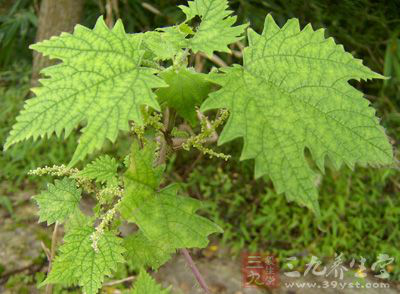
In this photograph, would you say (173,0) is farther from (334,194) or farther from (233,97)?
(233,97)

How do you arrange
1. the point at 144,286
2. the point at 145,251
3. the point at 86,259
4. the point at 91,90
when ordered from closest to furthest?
1. the point at 91,90
2. the point at 86,259
3. the point at 145,251
4. the point at 144,286

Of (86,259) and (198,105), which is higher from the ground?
(198,105)

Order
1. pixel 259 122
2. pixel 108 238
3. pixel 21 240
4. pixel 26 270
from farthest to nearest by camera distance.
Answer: pixel 21 240
pixel 26 270
pixel 108 238
pixel 259 122

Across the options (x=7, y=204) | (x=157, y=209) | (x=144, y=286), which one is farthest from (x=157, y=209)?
(x=7, y=204)

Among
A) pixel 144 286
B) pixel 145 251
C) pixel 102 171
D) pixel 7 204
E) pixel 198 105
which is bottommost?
pixel 7 204

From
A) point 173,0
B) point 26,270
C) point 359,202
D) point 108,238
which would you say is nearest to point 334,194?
point 359,202

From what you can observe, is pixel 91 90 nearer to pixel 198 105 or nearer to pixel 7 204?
pixel 198 105

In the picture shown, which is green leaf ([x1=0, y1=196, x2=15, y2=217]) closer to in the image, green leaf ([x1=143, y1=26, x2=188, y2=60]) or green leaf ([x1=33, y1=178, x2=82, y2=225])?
green leaf ([x1=33, y1=178, x2=82, y2=225])

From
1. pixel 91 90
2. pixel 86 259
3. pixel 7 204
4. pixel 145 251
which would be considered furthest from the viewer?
pixel 7 204
